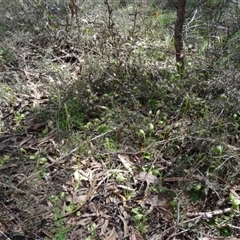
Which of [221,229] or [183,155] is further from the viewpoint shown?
[183,155]

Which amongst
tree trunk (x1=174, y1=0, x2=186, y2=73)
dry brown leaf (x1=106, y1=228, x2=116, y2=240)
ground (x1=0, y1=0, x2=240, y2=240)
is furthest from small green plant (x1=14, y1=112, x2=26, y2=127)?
tree trunk (x1=174, y1=0, x2=186, y2=73)

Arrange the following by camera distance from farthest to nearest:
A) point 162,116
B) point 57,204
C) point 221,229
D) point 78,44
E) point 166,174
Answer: point 78,44 < point 162,116 < point 166,174 < point 57,204 < point 221,229

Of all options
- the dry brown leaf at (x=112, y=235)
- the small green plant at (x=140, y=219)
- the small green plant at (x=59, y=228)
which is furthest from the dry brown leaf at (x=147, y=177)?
the small green plant at (x=59, y=228)

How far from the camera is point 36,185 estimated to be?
212 centimetres

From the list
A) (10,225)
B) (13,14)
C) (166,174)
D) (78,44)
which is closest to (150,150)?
(166,174)

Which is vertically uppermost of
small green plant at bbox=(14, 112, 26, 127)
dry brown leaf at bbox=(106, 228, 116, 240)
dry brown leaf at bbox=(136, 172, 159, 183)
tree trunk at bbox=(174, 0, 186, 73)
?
tree trunk at bbox=(174, 0, 186, 73)

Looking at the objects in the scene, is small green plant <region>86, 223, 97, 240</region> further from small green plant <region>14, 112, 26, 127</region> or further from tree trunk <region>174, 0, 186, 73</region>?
tree trunk <region>174, 0, 186, 73</region>

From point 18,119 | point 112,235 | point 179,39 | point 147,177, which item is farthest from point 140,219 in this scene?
point 179,39

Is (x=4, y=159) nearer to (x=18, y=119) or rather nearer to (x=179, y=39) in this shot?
(x=18, y=119)

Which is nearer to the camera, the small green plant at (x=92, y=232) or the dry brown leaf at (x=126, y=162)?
the small green plant at (x=92, y=232)

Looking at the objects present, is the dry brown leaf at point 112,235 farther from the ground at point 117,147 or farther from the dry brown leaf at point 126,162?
the dry brown leaf at point 126,162

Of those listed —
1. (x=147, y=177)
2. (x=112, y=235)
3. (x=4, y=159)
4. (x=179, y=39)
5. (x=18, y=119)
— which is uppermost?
(x=179, y=39)

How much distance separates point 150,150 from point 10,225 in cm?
98

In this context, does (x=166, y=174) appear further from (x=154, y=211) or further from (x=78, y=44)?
(x=78, y=44)
